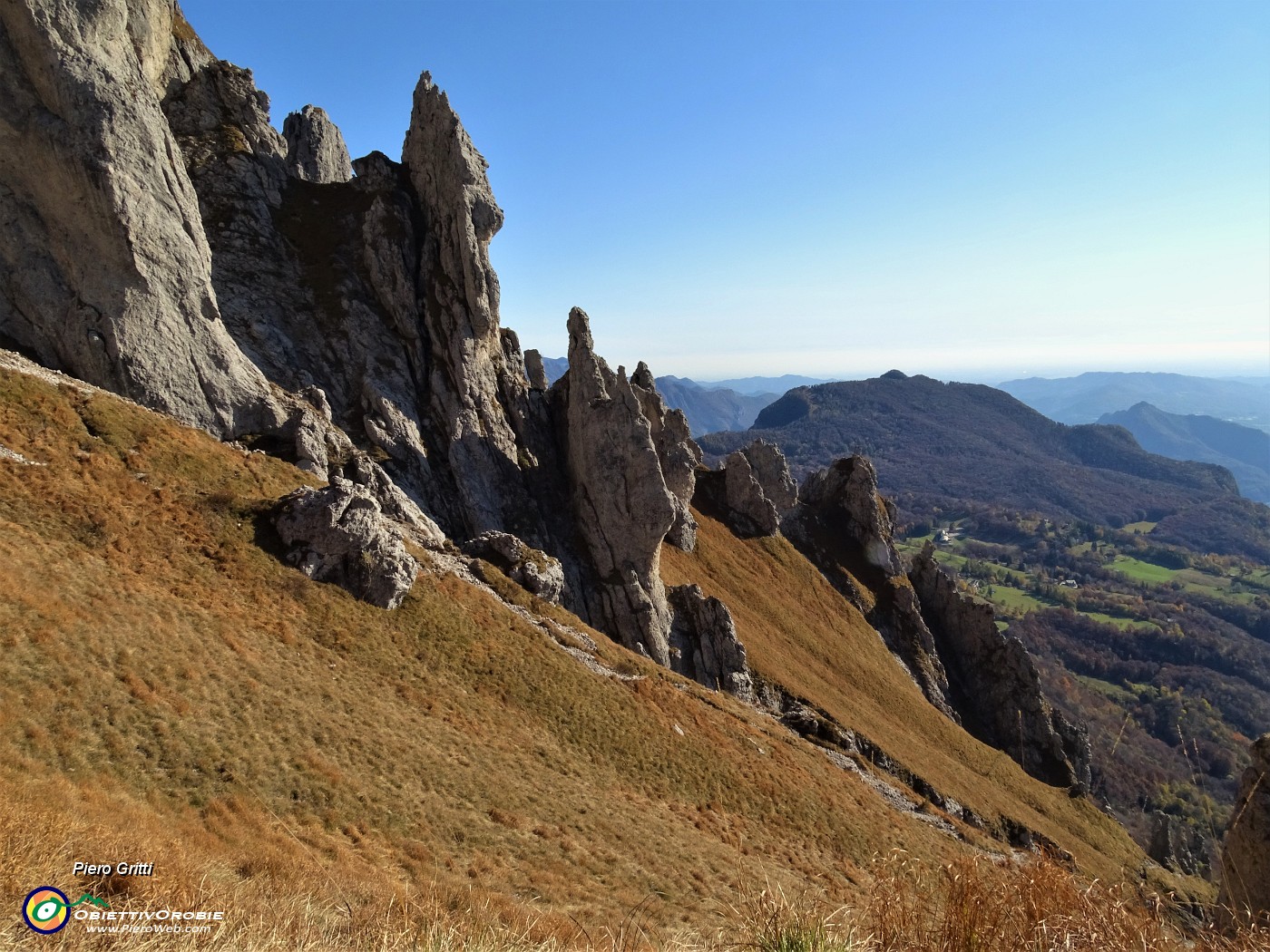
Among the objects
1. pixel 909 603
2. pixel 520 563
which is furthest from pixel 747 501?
pixel 520 563

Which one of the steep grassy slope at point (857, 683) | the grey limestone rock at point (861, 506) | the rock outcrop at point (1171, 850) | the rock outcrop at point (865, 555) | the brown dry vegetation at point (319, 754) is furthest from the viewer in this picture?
the grey limestone rock at point (861, 506)

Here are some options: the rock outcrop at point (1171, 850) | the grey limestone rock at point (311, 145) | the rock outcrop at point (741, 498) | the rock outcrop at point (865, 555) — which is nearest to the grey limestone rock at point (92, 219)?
the grey limestone rock at point (311, 145)

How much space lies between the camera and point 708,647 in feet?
203

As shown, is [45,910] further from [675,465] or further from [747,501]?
[747,501]

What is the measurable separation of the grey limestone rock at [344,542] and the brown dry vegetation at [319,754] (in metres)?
1.10

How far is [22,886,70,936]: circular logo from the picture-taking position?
6465 millimetres

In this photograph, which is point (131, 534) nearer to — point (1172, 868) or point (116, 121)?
point (116, 121)

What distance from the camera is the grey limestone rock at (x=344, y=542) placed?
1248 inches

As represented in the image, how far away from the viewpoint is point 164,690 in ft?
63.5

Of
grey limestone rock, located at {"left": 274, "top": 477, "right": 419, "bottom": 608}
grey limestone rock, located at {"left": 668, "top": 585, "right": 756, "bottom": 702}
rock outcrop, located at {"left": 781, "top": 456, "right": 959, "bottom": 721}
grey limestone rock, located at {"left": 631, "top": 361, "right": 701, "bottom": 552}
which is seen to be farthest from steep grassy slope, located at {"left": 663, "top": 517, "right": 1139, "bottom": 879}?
grey limestone rock, located at {"left": 274, "top": 477, "right": 419, "bottom": 608}

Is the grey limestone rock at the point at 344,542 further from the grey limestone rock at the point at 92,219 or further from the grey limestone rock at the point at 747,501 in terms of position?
the grey limestone rock at the point at 747,501

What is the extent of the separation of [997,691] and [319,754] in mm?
94063

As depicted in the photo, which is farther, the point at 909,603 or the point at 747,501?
the point at 747,501

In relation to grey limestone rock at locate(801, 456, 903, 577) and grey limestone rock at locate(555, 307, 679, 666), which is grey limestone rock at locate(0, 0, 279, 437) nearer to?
grey limestone rock at locate(555, 307, 679, 666)
